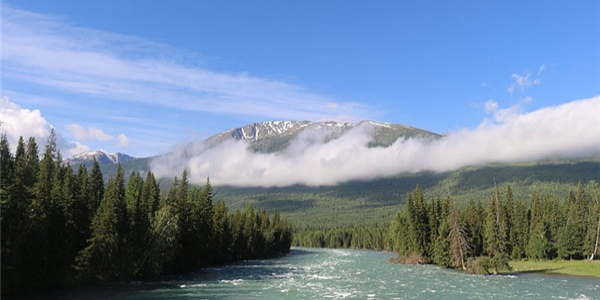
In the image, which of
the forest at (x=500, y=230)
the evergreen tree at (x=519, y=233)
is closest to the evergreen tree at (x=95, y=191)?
the forest at (x=500, y=230)

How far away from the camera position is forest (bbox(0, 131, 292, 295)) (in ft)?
188

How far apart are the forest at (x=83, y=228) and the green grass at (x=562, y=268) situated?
2797 inches

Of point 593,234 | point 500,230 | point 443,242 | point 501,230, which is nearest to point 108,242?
point 443,242

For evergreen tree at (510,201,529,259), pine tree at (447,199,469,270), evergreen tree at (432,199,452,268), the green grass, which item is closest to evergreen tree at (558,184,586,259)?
the green grass

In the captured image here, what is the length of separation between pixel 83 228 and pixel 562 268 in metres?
97.7

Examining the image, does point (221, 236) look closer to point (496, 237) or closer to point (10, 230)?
point (496, 237)

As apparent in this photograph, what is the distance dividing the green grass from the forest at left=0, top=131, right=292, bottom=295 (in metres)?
71.0

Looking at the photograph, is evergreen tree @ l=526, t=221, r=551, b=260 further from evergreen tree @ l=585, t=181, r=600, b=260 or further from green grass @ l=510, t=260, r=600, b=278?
evergreen tree @ l=585, t=181, r=600, b=260

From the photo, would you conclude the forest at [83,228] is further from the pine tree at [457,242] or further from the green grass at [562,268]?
the green grass at [562,268]

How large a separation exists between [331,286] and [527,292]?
2791cm

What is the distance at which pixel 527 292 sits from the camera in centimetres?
6731

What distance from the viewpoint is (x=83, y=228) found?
7206 centimetres

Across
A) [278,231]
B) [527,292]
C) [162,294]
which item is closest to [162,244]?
[162,294]

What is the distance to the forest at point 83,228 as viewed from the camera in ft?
188
